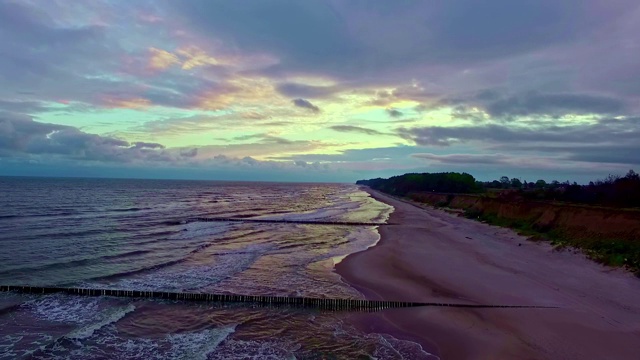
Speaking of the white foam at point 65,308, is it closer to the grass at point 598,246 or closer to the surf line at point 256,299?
the surf line at point 256,299

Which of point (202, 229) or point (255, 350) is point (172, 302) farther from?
point (202, 229)

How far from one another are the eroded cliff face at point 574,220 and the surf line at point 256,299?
14.2m

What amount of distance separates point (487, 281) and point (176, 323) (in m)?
14.1

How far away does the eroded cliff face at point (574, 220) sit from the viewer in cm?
2586

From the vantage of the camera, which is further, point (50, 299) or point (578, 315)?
point (50, 299)

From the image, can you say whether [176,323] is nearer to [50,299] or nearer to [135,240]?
[50,299]

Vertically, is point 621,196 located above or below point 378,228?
above

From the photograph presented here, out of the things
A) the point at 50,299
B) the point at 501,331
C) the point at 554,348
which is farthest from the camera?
the point at 50,299

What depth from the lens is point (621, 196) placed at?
39.8 metres

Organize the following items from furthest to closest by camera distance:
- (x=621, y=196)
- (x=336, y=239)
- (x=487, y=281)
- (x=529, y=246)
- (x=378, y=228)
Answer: (x=378, y=228) → (x=621, y=196) → (x=336, y=239) → (x=529, y=246) → (x=487, y=281)

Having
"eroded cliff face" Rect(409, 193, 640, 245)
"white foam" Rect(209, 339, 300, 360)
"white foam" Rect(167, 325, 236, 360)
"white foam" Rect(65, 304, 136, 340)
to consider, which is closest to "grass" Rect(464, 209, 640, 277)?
"eroded cliff face" Rect(409, 193, 640, 245)

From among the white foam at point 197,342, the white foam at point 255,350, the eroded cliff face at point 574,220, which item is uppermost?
the eroded cliff face at point 574,220

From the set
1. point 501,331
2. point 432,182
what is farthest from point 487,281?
point 432,182

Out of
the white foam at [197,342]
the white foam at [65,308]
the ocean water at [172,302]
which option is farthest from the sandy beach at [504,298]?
the white foam at [65,308]
